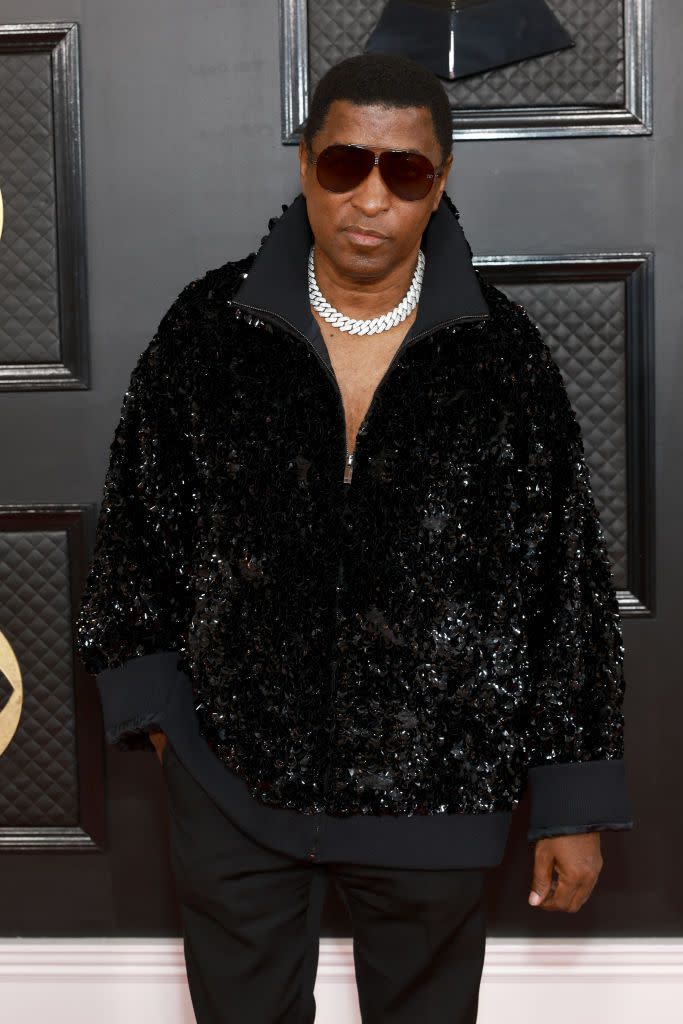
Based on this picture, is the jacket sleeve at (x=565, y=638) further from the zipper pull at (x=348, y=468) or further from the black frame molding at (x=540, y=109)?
the black frame molding at (x=540, y=109)

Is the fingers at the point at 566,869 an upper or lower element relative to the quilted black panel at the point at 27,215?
lower

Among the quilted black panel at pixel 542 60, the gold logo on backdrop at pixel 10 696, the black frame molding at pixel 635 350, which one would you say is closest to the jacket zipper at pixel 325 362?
the black frame molding at pixel 635 350

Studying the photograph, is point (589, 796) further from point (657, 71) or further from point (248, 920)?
point (657, 71)

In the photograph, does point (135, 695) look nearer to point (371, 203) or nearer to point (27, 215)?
point (371, 203)

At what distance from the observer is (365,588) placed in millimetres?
1166

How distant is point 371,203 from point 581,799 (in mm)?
704

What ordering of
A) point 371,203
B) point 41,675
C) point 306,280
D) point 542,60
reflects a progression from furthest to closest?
point 41,675, point 542,60, point 306,280, point 371,203

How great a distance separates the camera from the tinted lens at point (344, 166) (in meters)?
1.13

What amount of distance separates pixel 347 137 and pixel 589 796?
783mm

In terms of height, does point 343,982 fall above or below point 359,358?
below

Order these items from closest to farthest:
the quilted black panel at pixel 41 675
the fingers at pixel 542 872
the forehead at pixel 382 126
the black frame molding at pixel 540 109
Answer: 1. the forehead at pixel 382 126
2. the fingers at pixel 542 872
3. the black frame molding at pixel 540 109
4. the quilted black panel at pixel 41 675

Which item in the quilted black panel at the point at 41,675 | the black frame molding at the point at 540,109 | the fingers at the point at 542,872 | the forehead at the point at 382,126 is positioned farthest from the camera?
the quilted black panel at the point at 41,675

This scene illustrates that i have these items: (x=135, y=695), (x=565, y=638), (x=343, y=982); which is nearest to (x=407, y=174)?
(x=565, y=638)

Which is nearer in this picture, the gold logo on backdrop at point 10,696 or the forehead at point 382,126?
the forehead at point 382,126
